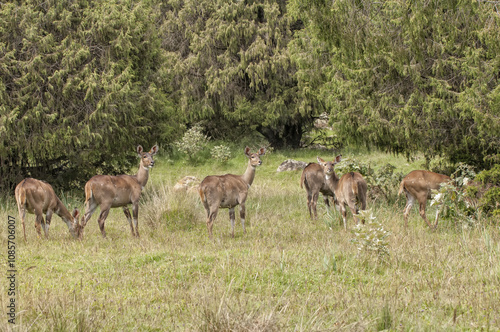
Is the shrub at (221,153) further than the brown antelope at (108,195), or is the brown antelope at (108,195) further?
the shrub at (221,153)

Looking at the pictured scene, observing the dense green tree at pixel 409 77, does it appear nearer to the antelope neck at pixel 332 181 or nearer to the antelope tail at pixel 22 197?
the antelope neck at pixel 332 181

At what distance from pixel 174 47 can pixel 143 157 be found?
56.2 ft

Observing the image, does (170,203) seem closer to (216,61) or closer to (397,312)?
(397,312)

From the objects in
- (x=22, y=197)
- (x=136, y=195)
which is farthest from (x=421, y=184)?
(x=22, y=197)

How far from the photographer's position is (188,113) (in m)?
27.5

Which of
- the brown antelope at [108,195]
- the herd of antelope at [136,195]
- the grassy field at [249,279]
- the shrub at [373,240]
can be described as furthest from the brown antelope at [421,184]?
the brown antelope at [108,195]

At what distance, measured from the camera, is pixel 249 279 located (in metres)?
7.21

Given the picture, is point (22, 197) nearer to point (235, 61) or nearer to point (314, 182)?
point (314, 182)

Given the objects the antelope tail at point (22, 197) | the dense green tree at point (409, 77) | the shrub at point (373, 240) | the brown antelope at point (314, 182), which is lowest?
the brown antelope at point (314, 182)

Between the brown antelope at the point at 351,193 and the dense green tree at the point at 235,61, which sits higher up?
the dense green tree at the point at 235,61

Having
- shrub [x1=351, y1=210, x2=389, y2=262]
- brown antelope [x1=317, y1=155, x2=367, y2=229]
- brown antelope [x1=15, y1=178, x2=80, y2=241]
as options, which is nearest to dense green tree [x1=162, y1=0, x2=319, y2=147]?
brown antelope [x1=317, y1=155, x2=367, y2=229]

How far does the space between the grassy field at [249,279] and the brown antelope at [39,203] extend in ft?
1.29

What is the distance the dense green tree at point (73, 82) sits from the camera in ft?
49.8

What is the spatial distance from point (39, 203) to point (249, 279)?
5668 millimetres
